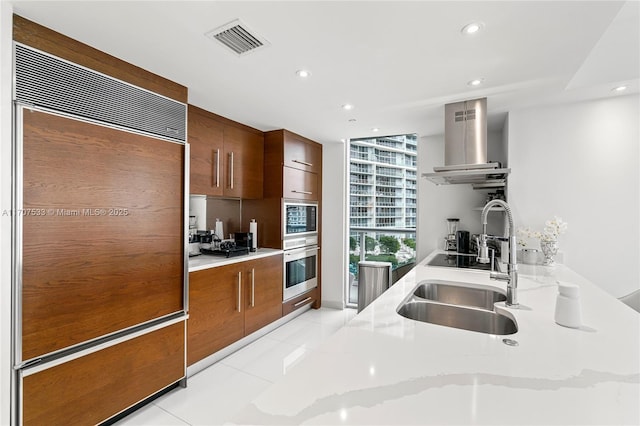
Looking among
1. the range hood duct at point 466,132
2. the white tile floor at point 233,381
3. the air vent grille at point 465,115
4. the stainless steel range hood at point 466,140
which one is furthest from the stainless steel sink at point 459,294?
the air vent grille at point 465,115

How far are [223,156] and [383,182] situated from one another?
219 centimetres

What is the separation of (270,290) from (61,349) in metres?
1.88

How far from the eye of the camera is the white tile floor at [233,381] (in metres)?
1.88

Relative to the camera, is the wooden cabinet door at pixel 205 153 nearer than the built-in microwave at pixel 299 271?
Yes

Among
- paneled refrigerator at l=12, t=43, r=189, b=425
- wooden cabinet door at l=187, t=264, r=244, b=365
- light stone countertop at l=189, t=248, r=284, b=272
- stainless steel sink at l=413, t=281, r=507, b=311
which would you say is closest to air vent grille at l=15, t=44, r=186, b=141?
paneled refrigerator at l=12, t=43, r=189, b=425

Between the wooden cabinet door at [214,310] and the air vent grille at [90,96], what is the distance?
115 centimetres

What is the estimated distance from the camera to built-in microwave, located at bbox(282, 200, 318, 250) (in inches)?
135

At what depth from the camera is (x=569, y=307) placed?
3.69ft

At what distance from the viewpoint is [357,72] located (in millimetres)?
1951

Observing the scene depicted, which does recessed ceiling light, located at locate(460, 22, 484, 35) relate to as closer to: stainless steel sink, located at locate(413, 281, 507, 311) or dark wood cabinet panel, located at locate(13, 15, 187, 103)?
stainless steel sink, located at locate(413, 281, 507, 311)

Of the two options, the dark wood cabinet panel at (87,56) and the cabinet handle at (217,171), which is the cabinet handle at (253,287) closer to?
the cabinet handle at (217,171)

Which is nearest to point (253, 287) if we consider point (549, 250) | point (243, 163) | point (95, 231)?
point (243, 163)

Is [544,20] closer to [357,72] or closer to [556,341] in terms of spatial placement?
[357,72]

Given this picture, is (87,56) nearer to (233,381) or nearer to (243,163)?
(243,163)
